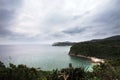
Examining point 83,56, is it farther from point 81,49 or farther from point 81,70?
point 81,70

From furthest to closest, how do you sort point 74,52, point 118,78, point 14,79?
point 74,52
point 14,79
point 118,78

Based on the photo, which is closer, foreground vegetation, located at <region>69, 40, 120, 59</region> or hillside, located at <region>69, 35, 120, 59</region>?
foreground vegetation, located at <region>69, 40, 120, 59</region>

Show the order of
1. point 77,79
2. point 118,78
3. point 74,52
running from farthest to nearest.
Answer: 1. point 74,52
2. point 77,79
3. point 118,78

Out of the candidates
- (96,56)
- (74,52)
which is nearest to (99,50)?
(96,56)

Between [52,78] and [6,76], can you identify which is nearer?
[52,78]

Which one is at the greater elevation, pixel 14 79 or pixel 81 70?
pixel 81 70

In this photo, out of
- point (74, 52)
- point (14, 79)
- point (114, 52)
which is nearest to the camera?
point (14, 79)

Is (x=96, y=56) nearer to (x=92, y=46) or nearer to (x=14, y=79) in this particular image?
(x=92, y=46)

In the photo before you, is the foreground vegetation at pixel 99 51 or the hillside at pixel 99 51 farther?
the hillside at pixel 99 51

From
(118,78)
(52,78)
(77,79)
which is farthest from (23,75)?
(118,78)
